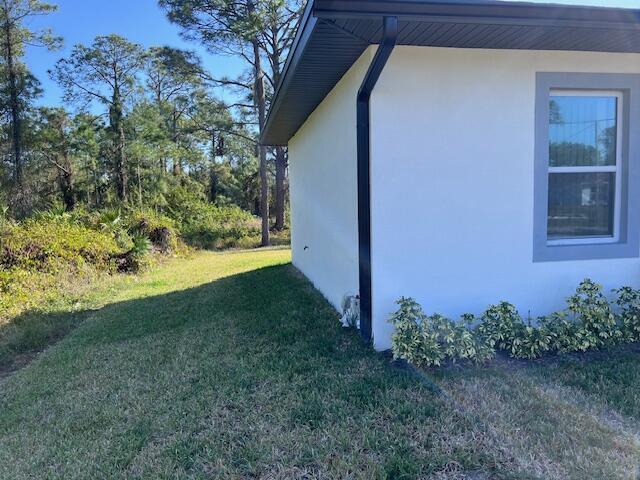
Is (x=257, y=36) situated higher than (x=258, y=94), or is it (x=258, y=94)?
(x=257, y=36)

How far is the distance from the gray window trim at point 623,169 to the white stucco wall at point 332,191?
1748 mm

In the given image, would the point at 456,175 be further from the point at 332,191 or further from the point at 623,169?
the point at 332,191

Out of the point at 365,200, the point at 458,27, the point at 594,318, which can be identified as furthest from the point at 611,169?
the point at 365,200

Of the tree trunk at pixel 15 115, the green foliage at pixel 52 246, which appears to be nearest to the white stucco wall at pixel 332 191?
the green foliage at pixel 52 246

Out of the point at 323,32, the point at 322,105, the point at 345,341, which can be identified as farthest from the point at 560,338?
the point at 322,105

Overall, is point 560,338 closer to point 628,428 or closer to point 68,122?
point 628,428

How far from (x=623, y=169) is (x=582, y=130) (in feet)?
1.83

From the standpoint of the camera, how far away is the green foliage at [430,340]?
357 centimetres

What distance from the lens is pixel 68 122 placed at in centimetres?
2306

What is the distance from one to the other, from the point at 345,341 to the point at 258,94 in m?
17.6

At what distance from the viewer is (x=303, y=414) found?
2.95 m

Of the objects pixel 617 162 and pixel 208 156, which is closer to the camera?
pixel 617 162

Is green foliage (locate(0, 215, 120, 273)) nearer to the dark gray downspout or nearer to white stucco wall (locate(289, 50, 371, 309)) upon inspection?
white stucco wall (locate(289, 50, 371, 309))

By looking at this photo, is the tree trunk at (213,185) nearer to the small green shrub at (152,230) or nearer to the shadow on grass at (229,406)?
the small green shrub at (152,230)
